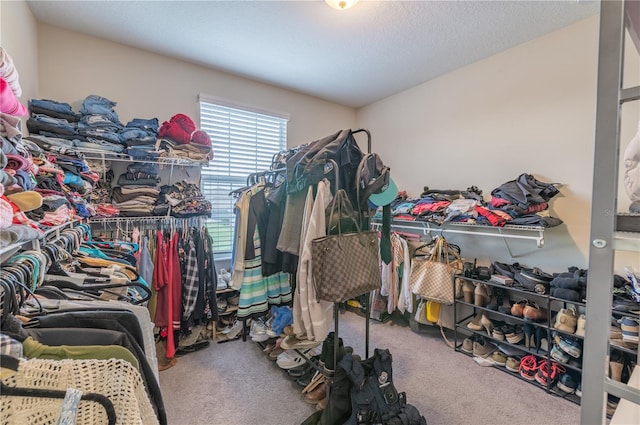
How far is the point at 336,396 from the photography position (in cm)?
154

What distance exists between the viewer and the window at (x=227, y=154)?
326 centimetres

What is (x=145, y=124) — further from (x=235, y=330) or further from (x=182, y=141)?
(x=235, y=330)

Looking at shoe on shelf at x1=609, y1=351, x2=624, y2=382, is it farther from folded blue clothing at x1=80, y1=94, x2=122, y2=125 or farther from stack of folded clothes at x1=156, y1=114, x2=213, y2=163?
folded blue clothing at x1=80, y1=94, x2=122, y2=125

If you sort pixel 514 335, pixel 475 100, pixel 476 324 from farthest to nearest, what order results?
pixel 475 100
pixel 476 324
pixel 514 335

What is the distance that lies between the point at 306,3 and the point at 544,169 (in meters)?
2.50

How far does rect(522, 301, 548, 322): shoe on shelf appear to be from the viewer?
2.24 metres

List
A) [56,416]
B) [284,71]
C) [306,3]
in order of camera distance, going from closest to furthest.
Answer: [56,416] < [306,3] < [284,71]

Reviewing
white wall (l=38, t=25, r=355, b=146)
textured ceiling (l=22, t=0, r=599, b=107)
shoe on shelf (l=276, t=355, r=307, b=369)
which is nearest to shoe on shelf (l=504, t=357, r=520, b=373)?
shoe on shelf (l=276, t=355, r=307, b=369)

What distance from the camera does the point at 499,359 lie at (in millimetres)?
2422

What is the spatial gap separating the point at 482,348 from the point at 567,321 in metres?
0.73

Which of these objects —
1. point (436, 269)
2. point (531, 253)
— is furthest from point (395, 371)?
point (531, 253)

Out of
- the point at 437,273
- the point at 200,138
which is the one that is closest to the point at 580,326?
the point at 437,273

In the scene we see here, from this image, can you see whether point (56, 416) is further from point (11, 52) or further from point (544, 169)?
point (544, 169)

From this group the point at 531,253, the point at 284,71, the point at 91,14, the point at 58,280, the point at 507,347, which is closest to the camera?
the point at 58,280
